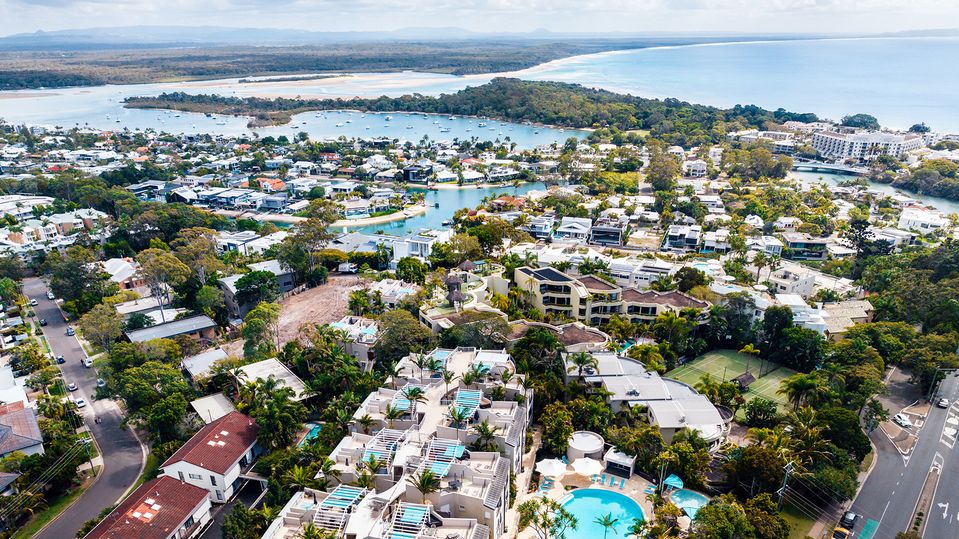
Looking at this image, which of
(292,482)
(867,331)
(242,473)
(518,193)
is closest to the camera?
(292,482)

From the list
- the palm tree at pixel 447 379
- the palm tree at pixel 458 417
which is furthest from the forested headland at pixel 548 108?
the palm tree at pixel 458 417

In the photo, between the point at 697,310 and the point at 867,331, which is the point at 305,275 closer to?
the point at 697,310

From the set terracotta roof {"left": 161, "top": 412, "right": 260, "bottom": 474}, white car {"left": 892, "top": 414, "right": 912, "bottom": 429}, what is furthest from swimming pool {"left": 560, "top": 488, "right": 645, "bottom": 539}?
white car {"left": 892, "top": 414, "right": 912, "bottom": 429}

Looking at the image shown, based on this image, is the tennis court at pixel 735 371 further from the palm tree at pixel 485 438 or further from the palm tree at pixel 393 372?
the palm tree at pixel 393 372

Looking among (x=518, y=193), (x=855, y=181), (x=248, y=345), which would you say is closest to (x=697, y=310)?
(x=248, y=345)

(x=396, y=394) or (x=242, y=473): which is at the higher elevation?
(x=396, y=394)

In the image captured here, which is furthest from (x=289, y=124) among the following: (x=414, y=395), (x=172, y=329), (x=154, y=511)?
(x=154, y=511)

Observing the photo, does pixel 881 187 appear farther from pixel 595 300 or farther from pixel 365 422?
pixel 365 422
